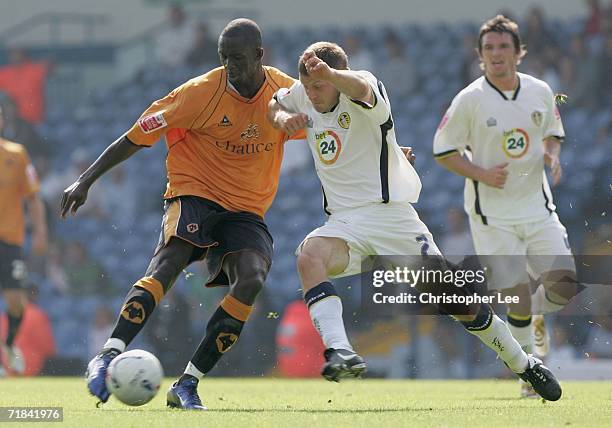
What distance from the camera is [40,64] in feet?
63.5

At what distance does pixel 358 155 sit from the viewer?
673 centimetres

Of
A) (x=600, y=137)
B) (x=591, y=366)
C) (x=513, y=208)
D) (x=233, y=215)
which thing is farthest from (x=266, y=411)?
(x=600, y=137)

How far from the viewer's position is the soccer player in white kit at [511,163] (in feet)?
27.3

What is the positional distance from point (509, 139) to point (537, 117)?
0.84 feet

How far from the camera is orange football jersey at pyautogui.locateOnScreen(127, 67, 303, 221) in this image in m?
6.98

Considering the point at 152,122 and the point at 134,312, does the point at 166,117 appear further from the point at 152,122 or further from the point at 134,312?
the point at 134,312

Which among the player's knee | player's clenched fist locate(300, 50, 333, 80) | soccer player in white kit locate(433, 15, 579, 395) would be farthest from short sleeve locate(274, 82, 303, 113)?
soccer player in white kit locate(433, 15, 579, 395)

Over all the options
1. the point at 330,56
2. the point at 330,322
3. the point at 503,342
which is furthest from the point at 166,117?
the point at 503,342

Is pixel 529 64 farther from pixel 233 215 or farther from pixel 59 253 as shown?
pixel 233 215

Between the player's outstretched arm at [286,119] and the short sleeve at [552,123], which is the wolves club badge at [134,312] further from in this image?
the short sleeve at [552,123]

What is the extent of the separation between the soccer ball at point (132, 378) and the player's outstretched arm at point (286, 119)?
4.81 ft

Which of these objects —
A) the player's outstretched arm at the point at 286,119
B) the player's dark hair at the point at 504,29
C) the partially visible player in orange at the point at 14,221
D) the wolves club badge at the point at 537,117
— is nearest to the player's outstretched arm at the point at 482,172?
the wolves club badge at the point at 537,117

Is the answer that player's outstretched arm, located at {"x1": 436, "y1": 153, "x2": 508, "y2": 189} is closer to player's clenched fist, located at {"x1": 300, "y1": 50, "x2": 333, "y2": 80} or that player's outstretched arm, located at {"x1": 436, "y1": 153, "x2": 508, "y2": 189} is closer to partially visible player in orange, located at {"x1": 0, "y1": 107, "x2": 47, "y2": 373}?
player's clenched fist, located at {"x1": 300, "y1": 50, "x2": 333, "y2": 80}

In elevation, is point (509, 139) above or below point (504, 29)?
below
